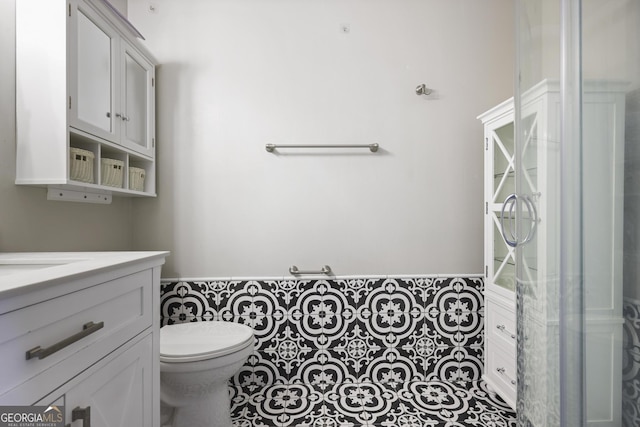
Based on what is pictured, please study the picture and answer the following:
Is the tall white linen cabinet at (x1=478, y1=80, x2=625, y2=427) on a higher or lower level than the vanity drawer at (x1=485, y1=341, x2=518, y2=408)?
higher

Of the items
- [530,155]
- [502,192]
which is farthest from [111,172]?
[502,192]

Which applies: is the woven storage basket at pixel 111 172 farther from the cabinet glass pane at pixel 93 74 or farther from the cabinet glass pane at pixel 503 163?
the cabinet glass pane at pixel 503 163

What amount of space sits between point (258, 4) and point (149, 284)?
1672mm

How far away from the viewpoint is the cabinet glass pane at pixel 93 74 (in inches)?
49.1

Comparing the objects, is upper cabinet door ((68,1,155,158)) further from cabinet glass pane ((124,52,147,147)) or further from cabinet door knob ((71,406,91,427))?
cabinet door knob ((71,406,91,427))

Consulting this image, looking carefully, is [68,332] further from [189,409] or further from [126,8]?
[126,8]

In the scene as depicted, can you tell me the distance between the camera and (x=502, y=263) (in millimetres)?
1650

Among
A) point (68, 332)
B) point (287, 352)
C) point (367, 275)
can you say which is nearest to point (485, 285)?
point (367, 275)

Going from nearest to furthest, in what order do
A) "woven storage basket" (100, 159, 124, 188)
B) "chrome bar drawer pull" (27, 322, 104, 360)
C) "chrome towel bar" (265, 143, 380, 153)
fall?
"chrome bar drawer pull" (27, 322, 104, 360) → "woven storage basket" (100, 159, 124, 188) → "chrome towel bar" (265, 143, 380, 153)

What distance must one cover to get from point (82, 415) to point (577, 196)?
3.47 ft

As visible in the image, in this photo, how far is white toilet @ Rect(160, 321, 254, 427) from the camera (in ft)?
4.21

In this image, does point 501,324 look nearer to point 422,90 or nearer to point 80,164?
point 422,90

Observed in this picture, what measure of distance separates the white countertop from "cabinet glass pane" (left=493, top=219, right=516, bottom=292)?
Answer: 62.3 inches

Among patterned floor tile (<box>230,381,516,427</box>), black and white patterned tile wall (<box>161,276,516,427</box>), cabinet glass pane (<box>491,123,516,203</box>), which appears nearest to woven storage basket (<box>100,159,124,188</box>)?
black and white patterned tile wall (<box>161,276,516,427</box>)
